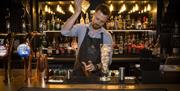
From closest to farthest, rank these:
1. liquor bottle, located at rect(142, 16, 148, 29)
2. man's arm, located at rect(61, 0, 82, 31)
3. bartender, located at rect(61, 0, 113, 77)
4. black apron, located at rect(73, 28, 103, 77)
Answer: man's arm, located at rect(61, 0, 82, 31) < bartender, located at rect(61, 0, 113, 77) < black apron, located at rect(73, 28, 103, 77) < liquor bottle, located at rect(142, 16, 148, 29)

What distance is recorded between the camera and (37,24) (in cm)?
595

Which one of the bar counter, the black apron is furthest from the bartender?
the bar counter

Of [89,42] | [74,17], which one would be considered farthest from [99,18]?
[89,42]

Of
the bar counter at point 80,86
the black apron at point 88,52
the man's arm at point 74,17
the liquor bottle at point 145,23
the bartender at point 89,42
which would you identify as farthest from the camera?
the liquor bottle at point 145,23

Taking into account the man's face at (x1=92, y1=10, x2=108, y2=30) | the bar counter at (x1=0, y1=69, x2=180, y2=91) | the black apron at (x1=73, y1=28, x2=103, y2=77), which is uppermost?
the man's face at (x1=92, y1=10, x2=108, y2=30)

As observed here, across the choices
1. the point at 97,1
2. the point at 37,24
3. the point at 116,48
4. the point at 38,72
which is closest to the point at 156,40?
the point at 116,48

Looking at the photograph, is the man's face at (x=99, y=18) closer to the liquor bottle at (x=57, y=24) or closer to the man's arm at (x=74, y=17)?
the man's arm at (x=74, y=17)

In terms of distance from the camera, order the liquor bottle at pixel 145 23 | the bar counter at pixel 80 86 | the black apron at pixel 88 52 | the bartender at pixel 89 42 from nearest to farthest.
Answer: the bar counter at pixel 80 86, the bartender at pixel 89 42, the black apron at pixel 88 52, the liquor bottle at pixel 145 23

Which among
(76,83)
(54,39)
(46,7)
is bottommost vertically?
(76,83)

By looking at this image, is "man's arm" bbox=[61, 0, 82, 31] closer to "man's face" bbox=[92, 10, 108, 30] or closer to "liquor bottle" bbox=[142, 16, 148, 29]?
"man's face" bbox=[92, 10, 108, 30]

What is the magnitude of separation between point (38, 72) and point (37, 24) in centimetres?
263

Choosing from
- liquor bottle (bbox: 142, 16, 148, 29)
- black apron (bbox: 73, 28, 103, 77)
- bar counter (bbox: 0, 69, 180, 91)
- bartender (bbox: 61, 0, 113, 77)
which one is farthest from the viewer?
liquor bottle (bbox: 142, 16, 148, 29)

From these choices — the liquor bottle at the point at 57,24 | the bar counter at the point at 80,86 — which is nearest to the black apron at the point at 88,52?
the bar counter at the point at 80,86

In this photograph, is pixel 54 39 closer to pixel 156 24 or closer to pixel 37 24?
pixel 37 24
